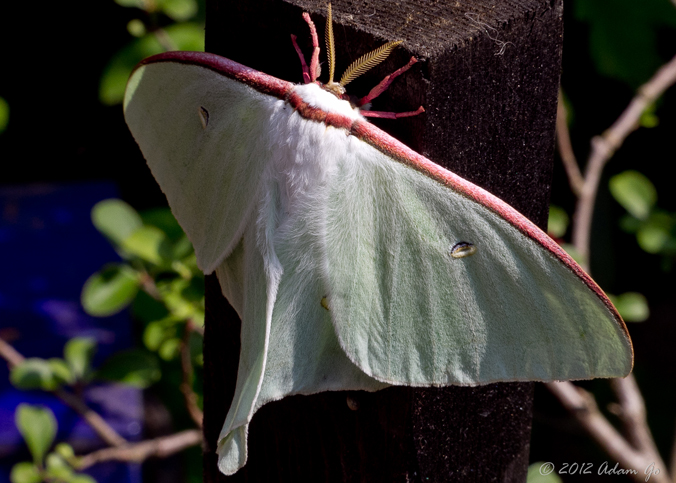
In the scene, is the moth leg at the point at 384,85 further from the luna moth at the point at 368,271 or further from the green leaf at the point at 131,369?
the green leaf at the point at 131,369

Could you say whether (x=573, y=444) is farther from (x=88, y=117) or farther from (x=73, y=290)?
(x=88, y=117)

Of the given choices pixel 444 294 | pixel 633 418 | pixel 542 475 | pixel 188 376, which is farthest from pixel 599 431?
pixel 444 294

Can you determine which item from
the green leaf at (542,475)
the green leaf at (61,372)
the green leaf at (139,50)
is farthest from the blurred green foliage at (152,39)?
the green leaf at (542,475)

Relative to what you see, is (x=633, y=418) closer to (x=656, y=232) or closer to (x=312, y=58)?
(x=656, y=232)

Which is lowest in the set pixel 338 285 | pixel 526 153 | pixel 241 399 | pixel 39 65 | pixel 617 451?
pixel 617 451

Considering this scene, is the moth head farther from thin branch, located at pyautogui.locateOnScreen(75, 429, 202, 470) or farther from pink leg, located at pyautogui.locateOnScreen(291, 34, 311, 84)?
thin branch, located at pyautogui.locateOnScreen(75, 429, 202, 470)

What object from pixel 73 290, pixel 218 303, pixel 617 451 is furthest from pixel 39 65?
pixel 617 451
